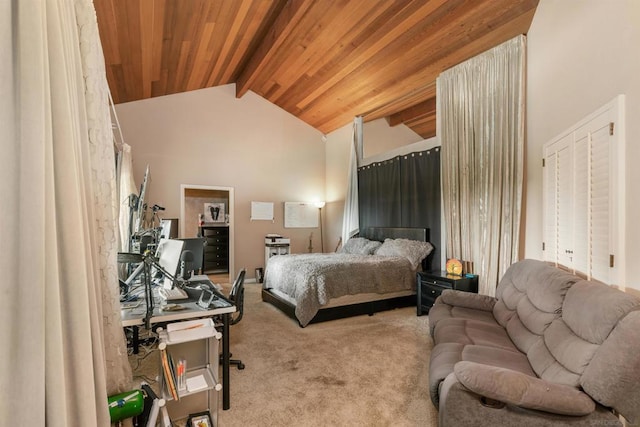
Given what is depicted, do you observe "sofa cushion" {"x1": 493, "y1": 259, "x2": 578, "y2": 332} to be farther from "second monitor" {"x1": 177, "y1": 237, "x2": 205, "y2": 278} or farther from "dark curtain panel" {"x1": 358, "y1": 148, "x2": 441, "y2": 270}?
"second monitor" {"x1": 177, "y1": 237, "x2": 205, "y2": 278}

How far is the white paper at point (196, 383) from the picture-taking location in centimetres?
175

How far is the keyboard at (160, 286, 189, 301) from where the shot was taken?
2150mm

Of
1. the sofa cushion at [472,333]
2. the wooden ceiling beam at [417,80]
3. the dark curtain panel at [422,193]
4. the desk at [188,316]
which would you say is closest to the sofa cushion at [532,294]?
the sofa cushion at [472,333]

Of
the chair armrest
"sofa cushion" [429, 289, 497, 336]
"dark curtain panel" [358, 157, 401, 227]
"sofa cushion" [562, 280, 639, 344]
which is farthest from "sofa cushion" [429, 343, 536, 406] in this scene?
"dark curtain panel" [358, 157, 401, 227]

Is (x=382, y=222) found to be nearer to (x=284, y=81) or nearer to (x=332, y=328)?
(x=332, y=328)

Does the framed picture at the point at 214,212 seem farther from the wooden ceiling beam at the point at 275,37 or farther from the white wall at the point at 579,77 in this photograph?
the white wall at the point at 579,77

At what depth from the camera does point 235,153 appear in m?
6.11

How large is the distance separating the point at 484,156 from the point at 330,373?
9.93 feet

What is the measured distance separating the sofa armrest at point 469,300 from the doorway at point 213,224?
437cm

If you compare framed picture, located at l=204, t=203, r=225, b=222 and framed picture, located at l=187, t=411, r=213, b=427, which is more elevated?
framed picture, located at l=204, t=203, r=225, b=222

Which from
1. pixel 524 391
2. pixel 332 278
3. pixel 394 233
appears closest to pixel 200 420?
pixel 524 391

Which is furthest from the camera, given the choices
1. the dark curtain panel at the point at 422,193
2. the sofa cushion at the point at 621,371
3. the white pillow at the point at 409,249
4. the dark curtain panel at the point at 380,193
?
the dark curtain panel at the point at 380,193

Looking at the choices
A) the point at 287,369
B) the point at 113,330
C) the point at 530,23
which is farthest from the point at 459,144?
the point at 113,330

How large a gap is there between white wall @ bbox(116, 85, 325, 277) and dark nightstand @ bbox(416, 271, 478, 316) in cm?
332
